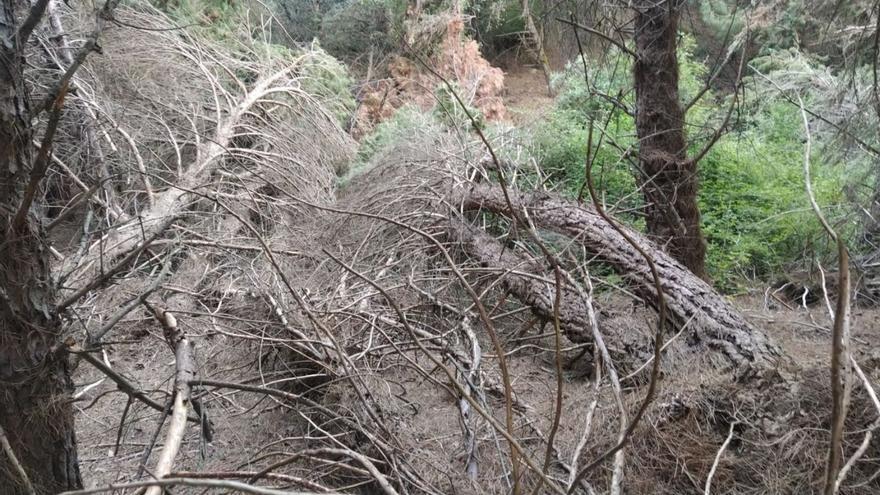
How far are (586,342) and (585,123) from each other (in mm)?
4929

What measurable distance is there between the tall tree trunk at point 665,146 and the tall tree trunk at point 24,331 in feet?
14.9

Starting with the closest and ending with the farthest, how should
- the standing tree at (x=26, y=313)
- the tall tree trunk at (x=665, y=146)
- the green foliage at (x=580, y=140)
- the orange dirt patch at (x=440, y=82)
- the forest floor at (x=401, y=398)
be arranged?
the standing tree at (x=26, y=313) < the forest floor at (x=401, y=398) < the tall tree trunk at (x=665, y=146) < the green foliage at (x=580, y=140) < the orange dirt patch at (x=440, y=82)

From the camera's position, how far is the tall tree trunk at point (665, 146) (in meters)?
5.43

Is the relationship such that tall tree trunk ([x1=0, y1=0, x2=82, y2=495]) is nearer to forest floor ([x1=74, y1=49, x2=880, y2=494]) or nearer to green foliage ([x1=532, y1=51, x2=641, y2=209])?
forest floor ([x1=74, y1=49, x2=880, y2=494])

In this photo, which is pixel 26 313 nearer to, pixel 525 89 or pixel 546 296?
pixel 546 296

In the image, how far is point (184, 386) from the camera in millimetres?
1718

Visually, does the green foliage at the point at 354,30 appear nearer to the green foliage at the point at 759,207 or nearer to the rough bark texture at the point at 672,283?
the green foliage at the point at 759,207

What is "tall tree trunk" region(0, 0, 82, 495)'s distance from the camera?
1840mm

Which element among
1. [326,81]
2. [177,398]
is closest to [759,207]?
[326,81]

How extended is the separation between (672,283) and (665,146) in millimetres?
1680

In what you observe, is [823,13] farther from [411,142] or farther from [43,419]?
[43,419]

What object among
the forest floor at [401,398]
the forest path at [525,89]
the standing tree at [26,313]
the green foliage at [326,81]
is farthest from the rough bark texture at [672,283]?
the forest path at [525,89]

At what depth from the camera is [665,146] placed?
566cm

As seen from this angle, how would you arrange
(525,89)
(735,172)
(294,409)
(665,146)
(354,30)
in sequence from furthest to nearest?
(525,89)
(354,30)
(735,172)
(665,146)
(294,409)
